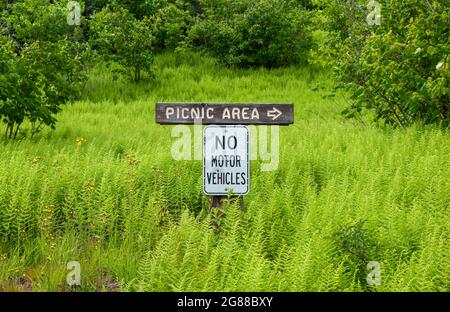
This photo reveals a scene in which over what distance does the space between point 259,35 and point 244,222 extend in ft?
50.8

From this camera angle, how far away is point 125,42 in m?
18.5

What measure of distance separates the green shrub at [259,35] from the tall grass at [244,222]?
11355 millimetres

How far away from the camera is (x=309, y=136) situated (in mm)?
9875

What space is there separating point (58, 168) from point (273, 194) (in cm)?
224

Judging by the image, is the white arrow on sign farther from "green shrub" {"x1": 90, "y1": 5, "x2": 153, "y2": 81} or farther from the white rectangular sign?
"green shrub" {"x1": 90, "y1": 5, "x2": 153, "y2": 81}

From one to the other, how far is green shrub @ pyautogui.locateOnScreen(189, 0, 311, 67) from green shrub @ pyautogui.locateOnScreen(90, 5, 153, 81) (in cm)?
242

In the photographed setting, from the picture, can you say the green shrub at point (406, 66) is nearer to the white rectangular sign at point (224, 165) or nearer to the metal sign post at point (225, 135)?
the metal sign post at point (225, 135)

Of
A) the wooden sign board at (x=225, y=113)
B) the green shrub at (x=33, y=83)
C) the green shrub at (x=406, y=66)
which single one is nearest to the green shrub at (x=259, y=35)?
A: the green shrub at (x=406, y=66)

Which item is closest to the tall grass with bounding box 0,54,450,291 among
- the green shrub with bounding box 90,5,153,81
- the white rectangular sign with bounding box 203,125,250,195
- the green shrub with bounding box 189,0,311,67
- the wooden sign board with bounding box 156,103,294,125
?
the white rectangular sign with bounding box 203,125,250,195

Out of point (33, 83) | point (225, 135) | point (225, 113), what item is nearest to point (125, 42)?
point (33, 83)

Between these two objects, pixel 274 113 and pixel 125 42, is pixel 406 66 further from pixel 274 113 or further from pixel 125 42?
pixel 125 42

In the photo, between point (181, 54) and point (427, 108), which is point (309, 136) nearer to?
point (427, 108)

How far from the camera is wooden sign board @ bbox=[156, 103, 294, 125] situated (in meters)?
6.08

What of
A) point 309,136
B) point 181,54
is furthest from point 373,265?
point 181,54
